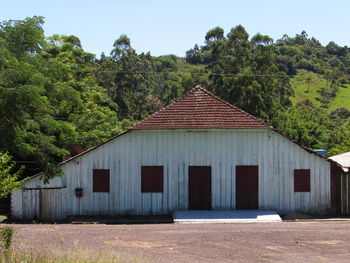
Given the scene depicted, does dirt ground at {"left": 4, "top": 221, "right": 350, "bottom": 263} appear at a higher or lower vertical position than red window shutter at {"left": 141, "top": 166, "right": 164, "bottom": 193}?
lower

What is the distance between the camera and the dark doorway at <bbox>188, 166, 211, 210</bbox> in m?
23.9

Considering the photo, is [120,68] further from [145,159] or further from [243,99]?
[145,159]

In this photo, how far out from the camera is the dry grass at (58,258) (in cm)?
1110

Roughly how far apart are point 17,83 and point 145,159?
648cm

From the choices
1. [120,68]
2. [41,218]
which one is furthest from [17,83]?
[120,68]

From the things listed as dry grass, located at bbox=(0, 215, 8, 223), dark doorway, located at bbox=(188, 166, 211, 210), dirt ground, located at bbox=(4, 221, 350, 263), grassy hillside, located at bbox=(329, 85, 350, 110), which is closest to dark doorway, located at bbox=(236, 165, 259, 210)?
dark doorway, located at bbox=(188, 166, 211, 210)

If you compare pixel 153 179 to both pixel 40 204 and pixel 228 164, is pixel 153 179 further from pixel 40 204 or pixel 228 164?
pixel 40 204

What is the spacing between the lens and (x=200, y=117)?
2411 cm

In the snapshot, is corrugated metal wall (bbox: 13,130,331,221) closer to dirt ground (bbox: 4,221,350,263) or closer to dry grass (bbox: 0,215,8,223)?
dirt ground (bbox: 4,221,350,263)

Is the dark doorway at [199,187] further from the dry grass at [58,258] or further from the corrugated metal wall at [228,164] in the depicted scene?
the dry grass at [58,258]

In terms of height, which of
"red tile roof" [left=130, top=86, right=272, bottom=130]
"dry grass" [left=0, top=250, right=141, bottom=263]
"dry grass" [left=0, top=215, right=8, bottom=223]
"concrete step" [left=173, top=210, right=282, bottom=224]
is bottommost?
"dry grass" [left=0, top=215, right=8, bottom=223]

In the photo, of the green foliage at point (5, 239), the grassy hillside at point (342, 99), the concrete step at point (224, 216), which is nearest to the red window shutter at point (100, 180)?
the concrete step at point (224, 216)

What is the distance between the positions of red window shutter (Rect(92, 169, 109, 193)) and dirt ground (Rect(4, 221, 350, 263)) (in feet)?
12.1

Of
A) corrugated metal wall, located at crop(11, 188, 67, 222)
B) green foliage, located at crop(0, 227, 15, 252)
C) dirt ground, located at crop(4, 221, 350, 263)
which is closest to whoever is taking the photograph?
green foliage, located at crop(0, 227, 15, 252)
